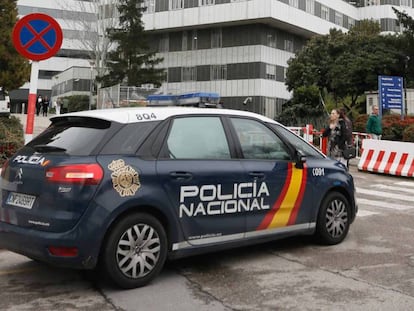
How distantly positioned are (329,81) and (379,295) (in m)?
35.8

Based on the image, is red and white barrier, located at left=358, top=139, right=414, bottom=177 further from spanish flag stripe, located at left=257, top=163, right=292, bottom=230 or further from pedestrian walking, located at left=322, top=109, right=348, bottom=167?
spanish flag stripe, located at left=257, top=163, right=292, bottom=230

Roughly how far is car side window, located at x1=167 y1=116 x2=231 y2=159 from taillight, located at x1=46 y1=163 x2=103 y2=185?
81 cm

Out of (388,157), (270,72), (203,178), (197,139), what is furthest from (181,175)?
(270,72)

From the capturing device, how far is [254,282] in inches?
198

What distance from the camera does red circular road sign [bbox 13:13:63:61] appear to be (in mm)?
7242

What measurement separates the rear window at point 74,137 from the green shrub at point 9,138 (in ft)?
26.3

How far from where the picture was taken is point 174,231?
4.93 metres

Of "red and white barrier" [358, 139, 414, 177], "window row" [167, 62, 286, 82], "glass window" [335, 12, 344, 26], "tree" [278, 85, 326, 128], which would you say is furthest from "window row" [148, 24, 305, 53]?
"red and white barrier" [358, 139, 414, 177]

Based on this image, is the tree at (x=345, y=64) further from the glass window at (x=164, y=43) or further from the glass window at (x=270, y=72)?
the glass window at (x=164, y=43)

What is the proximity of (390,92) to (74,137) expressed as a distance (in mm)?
20651

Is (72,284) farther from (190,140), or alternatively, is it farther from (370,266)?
(370,266)

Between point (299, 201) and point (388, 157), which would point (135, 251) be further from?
point (388, 157)

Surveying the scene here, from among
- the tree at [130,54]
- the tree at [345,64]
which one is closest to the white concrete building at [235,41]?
the tree at [130,54]

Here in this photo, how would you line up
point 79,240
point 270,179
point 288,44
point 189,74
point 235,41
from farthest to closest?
point 189,74 < point 288,44 < point 235,41 < point 270,179 < point 79,240
